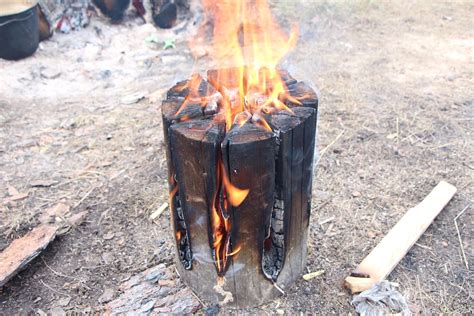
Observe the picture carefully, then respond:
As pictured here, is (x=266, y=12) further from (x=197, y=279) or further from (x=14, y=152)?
(x=197, y=279)

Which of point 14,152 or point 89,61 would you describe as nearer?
point 14,152

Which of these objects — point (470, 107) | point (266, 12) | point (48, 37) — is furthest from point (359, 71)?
point (48, 37)

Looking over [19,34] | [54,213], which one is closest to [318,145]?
[54,213]

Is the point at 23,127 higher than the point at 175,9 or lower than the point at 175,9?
lower

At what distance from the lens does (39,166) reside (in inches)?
168

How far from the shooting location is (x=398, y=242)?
2982mm

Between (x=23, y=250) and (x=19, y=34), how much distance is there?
4.39 meters

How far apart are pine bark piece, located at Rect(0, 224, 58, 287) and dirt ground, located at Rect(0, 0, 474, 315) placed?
0.09 meters

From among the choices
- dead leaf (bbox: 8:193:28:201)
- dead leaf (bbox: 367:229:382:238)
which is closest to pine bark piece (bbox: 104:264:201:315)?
dead leaf (bbox: 367:229:382:238)

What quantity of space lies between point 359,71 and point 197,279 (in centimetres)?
432

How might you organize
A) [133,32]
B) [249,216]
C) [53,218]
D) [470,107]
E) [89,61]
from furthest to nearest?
[133,32] → [89,61] → [470,107] → [53,218] → [249,216]

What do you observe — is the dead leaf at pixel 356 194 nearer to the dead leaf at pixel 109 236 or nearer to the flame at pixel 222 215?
the flame at pixel 222 215

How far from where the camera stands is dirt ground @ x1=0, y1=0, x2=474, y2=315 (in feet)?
9.66

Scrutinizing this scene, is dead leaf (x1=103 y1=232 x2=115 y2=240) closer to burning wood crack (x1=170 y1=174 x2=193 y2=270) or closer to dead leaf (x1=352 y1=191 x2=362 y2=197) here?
burning wood crack (x1=170 y1=174 x2=193 y2=270)
